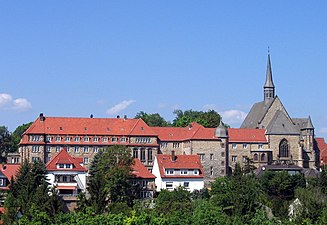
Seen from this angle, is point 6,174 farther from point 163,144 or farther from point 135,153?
point 163,144

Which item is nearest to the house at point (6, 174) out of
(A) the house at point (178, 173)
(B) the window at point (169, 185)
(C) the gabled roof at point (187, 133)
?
(A) the house at point (178, 173)

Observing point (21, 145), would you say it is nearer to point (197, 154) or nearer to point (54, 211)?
point (197, 154)

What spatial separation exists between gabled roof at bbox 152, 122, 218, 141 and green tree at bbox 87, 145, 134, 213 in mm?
15789

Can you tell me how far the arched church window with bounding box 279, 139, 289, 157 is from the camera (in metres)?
113

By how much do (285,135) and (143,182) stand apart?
99.4ft

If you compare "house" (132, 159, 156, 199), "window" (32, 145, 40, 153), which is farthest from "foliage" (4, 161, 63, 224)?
"window" (32, 145, 40, 153)

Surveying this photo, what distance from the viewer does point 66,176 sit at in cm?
8956

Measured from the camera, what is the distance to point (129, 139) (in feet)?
354

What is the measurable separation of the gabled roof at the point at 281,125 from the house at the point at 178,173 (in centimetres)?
1843

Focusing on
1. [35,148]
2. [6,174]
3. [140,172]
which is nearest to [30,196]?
[6,174]

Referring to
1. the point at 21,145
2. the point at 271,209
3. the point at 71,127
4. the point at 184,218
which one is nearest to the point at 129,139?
the point at 71,127

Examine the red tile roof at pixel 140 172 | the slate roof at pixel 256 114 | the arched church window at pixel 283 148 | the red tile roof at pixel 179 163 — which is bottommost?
the red tile roof at pixel 140 172

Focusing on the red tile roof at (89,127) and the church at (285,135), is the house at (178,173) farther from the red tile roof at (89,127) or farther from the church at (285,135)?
the church at (285,135)

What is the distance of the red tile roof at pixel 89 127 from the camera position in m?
106
